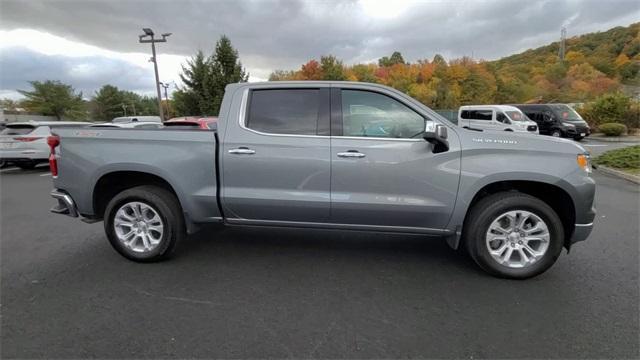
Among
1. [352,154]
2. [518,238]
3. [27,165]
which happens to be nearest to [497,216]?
[518,238]

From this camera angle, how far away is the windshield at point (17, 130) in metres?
10.4

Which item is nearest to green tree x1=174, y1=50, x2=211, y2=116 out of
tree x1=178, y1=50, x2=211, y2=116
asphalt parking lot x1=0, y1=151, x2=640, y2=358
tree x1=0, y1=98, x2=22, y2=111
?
tree x1=178, y1=50, x2=211, y2=116

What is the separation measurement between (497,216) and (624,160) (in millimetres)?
9260

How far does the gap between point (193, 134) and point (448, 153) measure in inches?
99.0

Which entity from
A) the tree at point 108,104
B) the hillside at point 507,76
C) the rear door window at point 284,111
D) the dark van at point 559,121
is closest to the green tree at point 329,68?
the hillside at point 507,76

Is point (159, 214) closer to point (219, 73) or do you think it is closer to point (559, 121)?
point (559, 121)

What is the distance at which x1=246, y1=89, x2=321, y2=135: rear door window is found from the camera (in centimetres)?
348

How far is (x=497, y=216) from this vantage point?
3252mm

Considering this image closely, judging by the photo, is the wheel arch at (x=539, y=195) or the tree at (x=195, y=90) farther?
the tree at (x=195, y=90)

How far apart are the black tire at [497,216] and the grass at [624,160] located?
7824 mm

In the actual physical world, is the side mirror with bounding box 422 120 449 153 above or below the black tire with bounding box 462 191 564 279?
above

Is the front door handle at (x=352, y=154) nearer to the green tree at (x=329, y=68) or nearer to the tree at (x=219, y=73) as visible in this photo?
the tree at (x=219, y=73)

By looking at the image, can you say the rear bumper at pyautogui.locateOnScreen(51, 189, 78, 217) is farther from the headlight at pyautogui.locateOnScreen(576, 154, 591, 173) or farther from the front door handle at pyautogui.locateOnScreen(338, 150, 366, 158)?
the headlight at pyautogui.locateOnScreen(576, 154, 591, 173)

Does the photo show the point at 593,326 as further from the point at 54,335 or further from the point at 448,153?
the point at 54,335
